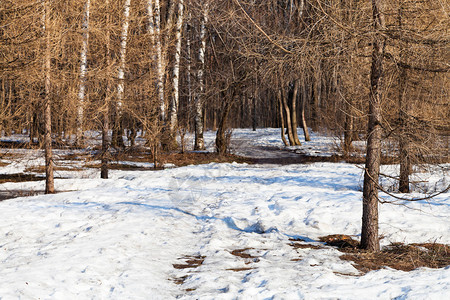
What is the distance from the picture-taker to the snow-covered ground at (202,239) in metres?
4.32

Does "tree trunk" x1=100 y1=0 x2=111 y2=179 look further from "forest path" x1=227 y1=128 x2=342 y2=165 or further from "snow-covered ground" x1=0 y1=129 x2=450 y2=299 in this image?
"forest path" x1=227 y1=128 x2=342 y2=165

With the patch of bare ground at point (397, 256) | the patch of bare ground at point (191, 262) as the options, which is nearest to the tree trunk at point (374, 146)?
the patch of bare ground at point (397, 256)

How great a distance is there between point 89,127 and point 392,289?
36.9ft

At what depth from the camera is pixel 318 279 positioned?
4.56 metres

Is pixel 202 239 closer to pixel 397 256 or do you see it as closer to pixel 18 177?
pixel 397 256

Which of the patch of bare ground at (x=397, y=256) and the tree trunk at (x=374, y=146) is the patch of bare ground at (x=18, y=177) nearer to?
the patch of bare ground at (x=397, y=256)

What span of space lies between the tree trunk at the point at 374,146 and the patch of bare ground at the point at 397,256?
277 mm

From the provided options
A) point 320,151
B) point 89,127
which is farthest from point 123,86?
point 320,151

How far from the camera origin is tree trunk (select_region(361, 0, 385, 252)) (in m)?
5.70

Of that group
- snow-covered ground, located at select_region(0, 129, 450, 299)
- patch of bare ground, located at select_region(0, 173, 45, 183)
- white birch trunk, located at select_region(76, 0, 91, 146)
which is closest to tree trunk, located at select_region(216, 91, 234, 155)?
white birch trunk, located at select_region(76, 0, 91, 146)

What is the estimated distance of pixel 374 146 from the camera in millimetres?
5934

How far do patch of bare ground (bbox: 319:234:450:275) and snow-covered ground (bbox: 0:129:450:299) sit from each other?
28 centimetres

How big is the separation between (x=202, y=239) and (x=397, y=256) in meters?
2.99

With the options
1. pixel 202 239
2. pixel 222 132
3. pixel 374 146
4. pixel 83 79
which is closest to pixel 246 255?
pixel 202 239
